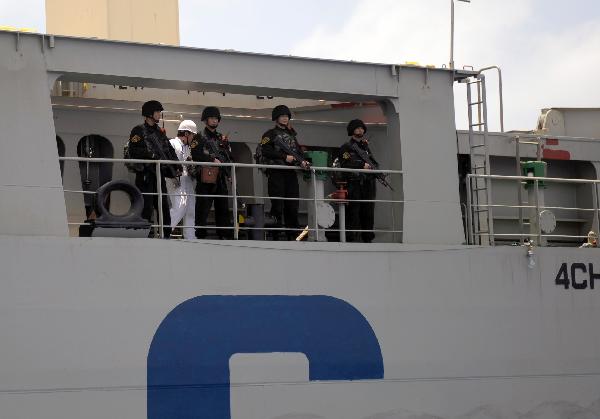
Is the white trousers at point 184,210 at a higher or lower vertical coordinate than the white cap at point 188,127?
lower

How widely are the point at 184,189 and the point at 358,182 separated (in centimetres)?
201

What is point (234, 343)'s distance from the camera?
1107cm

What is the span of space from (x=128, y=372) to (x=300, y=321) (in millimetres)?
1840

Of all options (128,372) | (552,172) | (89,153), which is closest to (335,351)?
(128,372)

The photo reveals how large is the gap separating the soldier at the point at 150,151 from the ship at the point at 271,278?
25 centimetres

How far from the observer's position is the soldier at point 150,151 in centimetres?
1175

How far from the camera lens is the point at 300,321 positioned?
11414 mm

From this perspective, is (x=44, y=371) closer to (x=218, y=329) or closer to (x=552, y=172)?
(x=218, y=329)

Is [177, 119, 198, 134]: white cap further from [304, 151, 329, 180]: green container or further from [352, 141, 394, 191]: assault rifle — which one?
[352, 141, 394, 191]: assault rifle

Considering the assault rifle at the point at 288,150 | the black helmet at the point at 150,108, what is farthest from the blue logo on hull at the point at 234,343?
the black helmet at the point at 150,108

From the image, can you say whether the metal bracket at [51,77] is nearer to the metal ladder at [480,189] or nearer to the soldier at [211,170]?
the soldier at [211,170]

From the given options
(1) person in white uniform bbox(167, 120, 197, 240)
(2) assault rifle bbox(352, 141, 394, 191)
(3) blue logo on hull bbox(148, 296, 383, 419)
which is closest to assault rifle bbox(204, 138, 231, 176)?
(1) person in white uniform bbox(167, 120, 197, 240)

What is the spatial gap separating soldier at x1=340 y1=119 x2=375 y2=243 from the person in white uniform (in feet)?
5.78

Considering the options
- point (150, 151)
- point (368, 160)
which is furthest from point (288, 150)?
point (150, 151)
